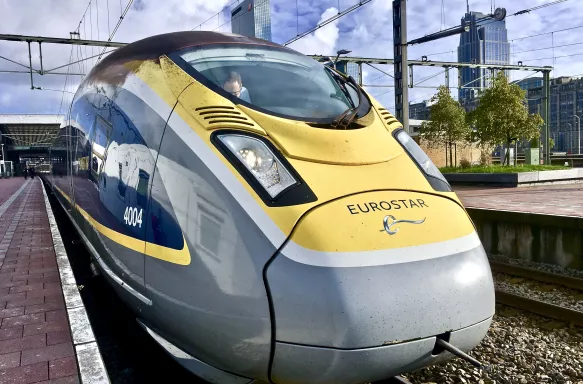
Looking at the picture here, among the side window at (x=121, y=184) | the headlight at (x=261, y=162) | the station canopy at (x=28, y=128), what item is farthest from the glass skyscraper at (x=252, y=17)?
the station canopy at (x=28, y=128)

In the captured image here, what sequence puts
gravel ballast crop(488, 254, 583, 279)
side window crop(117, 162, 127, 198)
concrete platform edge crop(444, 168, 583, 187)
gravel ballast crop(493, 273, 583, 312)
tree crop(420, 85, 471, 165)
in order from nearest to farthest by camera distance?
side window crop(117, 162, 127, 198), gravel ballast crop(493, 273, 583, 312), gravel ballast crop(488, 254, 583, 279), concrete platform edge crop(444, 168, 583, 187), tree crop(420, 85, 471, 165)

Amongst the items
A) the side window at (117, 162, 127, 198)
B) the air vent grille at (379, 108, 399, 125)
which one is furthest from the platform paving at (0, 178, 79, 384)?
the air vent grille at (379, 108, 399, 125)

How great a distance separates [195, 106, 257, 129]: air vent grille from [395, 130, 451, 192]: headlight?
104 cm

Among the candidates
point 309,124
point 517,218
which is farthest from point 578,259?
point 309,124

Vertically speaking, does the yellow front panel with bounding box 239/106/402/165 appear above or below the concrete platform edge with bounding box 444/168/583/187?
above

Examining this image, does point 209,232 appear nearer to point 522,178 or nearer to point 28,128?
point 522,178

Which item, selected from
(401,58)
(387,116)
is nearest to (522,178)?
(401,58)

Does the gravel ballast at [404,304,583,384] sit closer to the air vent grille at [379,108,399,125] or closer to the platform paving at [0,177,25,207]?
the air vent grille at [379,108,399,125]

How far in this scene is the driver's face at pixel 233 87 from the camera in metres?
3.04

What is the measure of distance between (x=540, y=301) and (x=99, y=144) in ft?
15.9

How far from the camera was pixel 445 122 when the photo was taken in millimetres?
24547

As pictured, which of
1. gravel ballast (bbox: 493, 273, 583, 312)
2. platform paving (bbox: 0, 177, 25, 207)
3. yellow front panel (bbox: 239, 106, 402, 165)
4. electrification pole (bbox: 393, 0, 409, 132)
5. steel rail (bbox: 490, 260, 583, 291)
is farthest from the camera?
platform paving (bbox: 0, 177, 25, 207)

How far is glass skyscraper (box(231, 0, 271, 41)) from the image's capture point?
71.8 ft

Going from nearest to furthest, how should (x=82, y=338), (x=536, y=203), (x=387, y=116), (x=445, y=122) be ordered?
(x=387, y=116) → (x=82, y=338) → (x=536, y=203) → (x=445, y=122)
